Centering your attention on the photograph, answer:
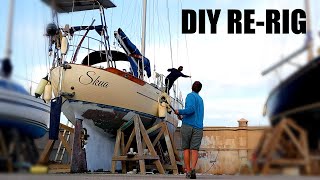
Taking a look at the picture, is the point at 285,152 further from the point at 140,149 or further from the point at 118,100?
the point at 118,100

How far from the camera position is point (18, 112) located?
871 millimetres

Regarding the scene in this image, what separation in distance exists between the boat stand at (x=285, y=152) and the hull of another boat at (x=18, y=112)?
44 centimetres

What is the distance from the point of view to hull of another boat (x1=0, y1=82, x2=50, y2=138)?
849 mm

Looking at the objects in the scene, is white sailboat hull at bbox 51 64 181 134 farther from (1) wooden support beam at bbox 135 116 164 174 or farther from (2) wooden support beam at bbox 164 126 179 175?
(2) wooden support beam at bbox 164 126 179 175

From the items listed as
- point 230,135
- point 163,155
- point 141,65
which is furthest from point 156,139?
point 230,135

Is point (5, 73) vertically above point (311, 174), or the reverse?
point (5, 73)

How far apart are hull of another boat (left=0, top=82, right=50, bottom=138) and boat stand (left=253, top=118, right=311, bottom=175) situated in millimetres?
441

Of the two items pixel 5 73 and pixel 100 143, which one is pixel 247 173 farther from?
pixel 100 143

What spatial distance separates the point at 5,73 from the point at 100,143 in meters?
8.60

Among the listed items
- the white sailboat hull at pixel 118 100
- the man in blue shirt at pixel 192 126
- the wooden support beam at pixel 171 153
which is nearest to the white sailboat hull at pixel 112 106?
the white sailboat hull at pixel 118 100

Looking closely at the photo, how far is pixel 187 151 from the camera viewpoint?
12.9 feet

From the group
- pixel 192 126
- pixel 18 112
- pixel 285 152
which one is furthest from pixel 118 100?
pixel 285 152

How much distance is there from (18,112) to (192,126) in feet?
8.40

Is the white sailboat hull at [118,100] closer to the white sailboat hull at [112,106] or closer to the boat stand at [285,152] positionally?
the white sailboat hull at [112,106]
